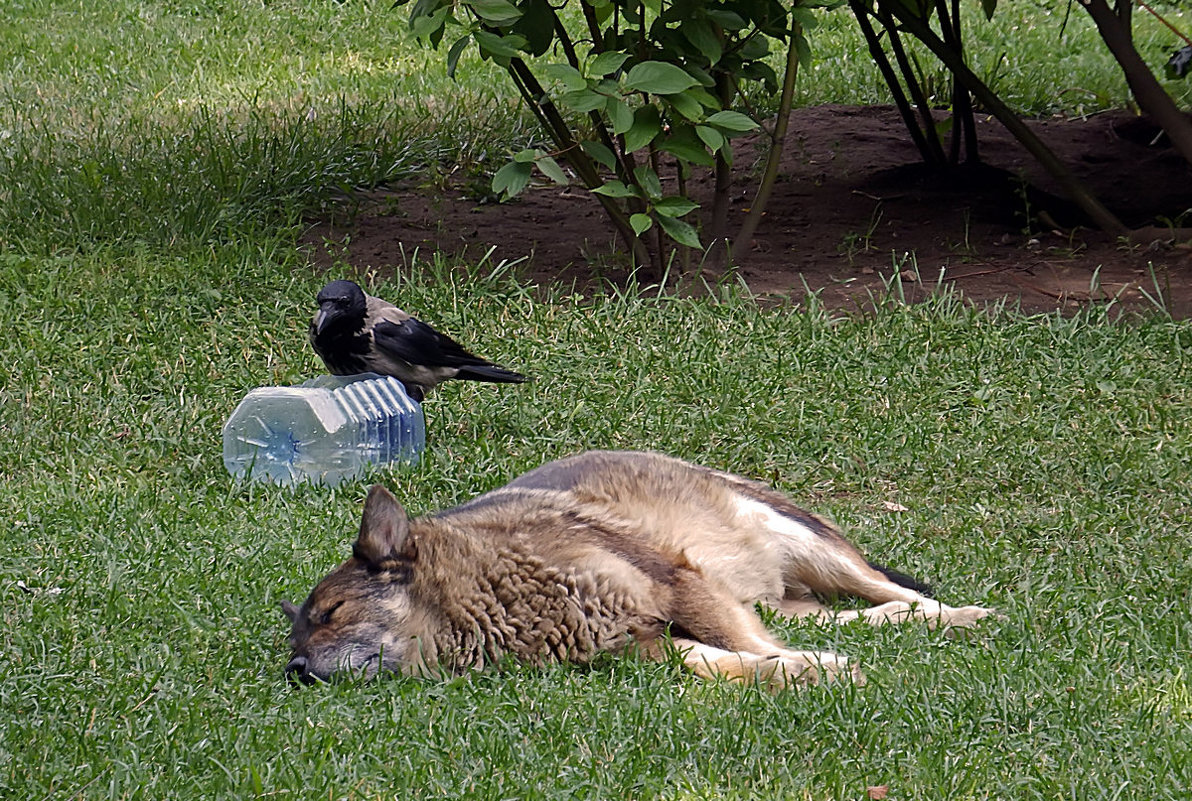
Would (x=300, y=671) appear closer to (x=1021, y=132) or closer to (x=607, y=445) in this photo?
(x=607, y=445)

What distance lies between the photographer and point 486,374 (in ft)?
19.6

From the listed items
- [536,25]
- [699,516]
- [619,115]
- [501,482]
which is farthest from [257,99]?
[699,516]

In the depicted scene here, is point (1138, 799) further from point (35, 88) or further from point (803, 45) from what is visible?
point (35, 88)

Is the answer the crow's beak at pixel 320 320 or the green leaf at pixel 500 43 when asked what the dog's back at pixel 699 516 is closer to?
the crow's beak at pixel 320 320

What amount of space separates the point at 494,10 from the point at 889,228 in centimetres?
319

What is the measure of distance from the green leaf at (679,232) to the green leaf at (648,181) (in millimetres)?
134

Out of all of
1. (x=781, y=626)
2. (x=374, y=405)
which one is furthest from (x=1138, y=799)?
(x=374, y=405)

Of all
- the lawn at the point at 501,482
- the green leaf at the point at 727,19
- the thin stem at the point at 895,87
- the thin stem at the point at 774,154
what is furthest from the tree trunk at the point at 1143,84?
the green leaf at the point at 727,19

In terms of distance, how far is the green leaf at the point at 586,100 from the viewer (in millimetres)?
6359

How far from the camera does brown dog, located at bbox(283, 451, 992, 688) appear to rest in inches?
143

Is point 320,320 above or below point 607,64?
below

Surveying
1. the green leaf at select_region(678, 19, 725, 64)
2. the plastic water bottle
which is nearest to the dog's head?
the plastic water bottle

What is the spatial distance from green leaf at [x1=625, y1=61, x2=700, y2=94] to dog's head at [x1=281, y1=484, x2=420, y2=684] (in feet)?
10.5

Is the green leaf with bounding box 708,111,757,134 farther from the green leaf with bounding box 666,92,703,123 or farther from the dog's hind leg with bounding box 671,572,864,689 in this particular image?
the dog's hind leg with bounding box 671,572,864,689
